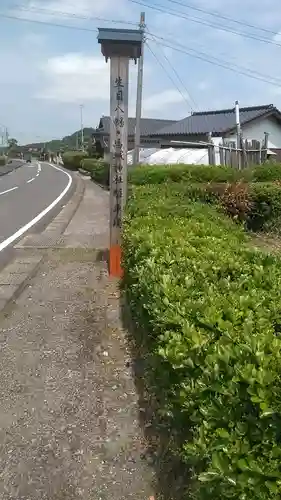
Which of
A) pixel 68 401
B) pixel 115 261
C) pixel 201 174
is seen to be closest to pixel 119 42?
pixel 115 261

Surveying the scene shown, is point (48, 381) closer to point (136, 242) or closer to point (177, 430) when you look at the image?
point (136, 242)

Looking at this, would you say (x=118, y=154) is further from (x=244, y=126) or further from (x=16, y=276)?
(x=244, y=126)

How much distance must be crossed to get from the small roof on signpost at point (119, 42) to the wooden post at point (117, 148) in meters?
0.08

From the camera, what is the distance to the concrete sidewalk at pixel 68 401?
2977 mm

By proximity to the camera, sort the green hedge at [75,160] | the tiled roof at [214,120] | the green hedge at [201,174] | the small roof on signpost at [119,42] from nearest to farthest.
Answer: the small roof on signpost at [119,42] → the green hedge at [201,174] → the tiled roof at [214,120] → the green hedge at [75,160]

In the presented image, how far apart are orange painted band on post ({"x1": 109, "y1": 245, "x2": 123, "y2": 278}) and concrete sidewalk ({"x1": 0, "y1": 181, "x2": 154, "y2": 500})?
1.48 ft

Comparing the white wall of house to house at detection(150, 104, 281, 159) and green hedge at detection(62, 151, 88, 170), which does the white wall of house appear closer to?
house at detection(150, 104, 281, 159)

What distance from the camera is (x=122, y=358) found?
4738mm

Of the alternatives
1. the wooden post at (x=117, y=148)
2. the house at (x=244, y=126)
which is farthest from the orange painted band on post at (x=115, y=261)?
the house at (x=244, y=126)

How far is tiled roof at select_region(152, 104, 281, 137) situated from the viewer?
29.7 m

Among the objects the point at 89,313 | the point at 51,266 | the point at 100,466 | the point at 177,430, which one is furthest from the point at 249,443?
the point at 51,266

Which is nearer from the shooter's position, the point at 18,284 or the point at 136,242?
the point at 136,242

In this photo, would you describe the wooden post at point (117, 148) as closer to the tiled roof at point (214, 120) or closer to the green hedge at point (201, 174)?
the green hedge at point (201, 174)

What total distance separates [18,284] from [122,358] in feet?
9.59
